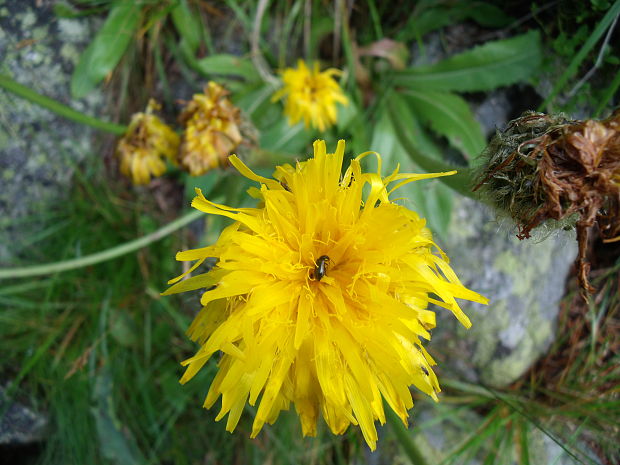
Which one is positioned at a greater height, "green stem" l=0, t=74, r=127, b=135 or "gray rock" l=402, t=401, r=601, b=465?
"green stem" l=0, t=74, r=127, b=135

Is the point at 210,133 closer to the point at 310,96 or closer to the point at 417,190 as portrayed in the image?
the point at 310,96

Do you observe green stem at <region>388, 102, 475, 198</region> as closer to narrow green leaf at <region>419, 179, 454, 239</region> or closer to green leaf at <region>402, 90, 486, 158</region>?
green leaf at <region>402, 90, 486, 158</region>

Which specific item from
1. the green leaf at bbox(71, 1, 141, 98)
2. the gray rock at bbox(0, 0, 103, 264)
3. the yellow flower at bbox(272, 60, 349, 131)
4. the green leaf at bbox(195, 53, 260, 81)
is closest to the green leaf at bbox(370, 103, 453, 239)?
the yellow flower at bbox(272, 60, 349, 131)

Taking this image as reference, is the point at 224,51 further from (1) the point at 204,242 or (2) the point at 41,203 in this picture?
(2) the point at 41,203

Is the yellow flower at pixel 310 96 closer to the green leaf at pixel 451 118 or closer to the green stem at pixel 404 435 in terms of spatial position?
the green leaf at pixel 451 118

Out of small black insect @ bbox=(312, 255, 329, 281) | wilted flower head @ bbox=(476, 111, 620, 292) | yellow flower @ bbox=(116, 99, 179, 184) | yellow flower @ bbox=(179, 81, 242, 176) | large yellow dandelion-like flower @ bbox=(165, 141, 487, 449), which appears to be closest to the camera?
wilted flower head @ bbox=(476, 111, 620, 292)

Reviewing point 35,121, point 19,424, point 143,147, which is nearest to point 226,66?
point 143,147

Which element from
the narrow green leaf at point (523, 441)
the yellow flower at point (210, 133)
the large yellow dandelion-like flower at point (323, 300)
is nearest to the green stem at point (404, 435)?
the large yellow dandelion-like flower at point (323, 300)
